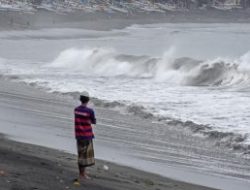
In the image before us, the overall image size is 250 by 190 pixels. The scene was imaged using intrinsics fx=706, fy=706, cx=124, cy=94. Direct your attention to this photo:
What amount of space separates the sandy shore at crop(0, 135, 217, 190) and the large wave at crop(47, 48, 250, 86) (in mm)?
17695

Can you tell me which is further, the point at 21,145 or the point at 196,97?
the point at 196,97

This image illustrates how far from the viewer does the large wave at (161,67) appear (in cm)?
3123

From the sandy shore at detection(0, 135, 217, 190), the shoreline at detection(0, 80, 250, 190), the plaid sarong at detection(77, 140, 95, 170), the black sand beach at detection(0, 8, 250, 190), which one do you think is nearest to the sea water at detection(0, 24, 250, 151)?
the black sand beach at detection(0, 8, 250, 190)

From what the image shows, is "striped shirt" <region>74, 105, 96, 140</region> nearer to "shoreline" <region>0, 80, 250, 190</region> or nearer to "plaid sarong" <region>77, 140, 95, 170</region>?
"plaid sarong" <region>77, 140, 95, 170</region>

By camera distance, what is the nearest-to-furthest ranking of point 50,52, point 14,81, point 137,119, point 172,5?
1. point 137,119
2. point 14,81
3. point 50,52
4. point 172,5

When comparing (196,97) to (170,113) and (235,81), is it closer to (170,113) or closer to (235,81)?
(170,113)

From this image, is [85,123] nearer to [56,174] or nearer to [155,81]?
[56,174]

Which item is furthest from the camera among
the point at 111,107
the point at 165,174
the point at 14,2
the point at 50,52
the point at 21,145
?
the point at 14,2

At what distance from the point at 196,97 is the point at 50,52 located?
2840cm

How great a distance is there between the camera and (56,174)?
1080 cm

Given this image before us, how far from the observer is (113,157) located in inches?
550

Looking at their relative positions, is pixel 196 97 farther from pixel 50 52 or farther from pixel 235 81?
pixel 50 52

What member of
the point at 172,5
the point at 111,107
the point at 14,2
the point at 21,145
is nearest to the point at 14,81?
the point at 111,107

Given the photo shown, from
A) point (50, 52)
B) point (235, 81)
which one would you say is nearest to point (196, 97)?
point (235, 81)
